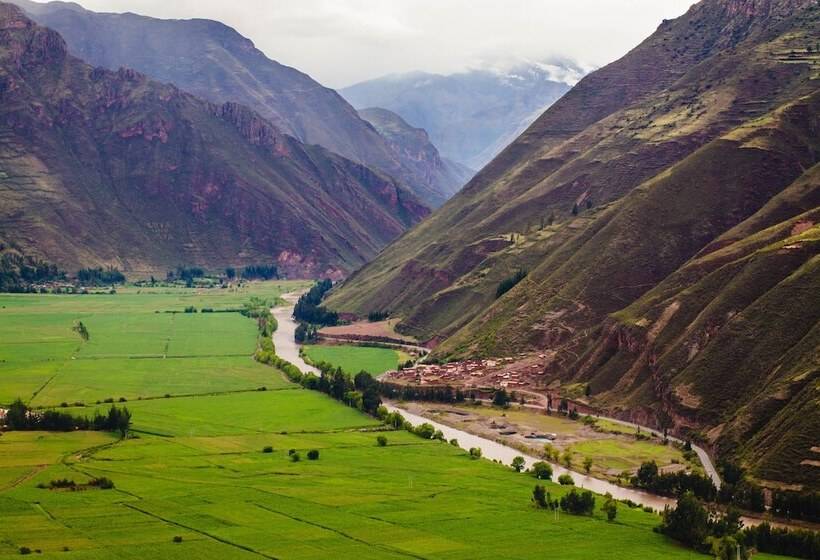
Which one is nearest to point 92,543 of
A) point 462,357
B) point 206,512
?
point 206,512

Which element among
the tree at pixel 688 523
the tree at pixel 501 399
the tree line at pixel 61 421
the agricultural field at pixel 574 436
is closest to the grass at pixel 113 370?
the tree line at pixel 61 421

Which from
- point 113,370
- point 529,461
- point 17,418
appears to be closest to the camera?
point 529,461

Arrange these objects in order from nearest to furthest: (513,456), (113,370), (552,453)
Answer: (552,453) → (513,456) → (113,370)

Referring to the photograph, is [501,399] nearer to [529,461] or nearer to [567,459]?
[529,461]

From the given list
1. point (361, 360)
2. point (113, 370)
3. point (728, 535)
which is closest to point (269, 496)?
point (728, 535)

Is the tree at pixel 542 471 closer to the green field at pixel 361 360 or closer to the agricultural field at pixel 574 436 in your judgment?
the agricultural field at pixel 574 436

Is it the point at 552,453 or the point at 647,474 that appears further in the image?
the point at 552,453

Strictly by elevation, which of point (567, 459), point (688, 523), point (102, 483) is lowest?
point (102, 483)
